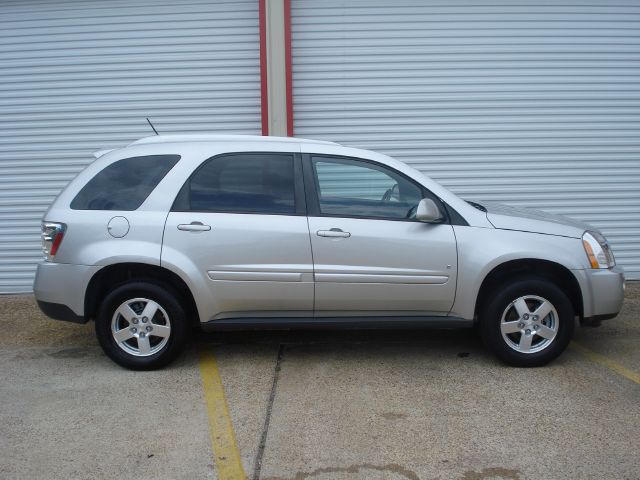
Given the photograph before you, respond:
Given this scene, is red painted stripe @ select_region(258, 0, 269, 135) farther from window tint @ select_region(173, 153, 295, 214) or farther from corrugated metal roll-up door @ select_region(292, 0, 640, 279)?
window tint @ select_region(173, 153, 295, 214)

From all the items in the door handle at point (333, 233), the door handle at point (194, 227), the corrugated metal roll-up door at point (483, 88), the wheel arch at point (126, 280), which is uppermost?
the corrugated metal roll-up door at point (483, 88)

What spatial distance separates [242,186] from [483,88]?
401 cm

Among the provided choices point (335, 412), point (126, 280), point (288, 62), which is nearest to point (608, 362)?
point (335, 412)

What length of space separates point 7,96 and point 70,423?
5145 mm

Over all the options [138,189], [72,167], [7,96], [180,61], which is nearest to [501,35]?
[180,61]

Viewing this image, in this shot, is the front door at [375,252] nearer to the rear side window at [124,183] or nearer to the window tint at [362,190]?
the window tint at [362,190]

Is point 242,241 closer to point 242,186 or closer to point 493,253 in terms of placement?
point 242,186

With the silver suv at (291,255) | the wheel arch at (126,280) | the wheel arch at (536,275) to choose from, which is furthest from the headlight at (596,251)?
the wheel arch at (126,280)

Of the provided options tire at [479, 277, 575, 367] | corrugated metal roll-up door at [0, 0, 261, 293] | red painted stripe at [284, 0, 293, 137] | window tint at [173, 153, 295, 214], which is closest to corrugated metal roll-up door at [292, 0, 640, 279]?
red painted stripe at [284, 0, 293, 137]

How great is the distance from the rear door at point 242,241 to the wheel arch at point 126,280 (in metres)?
0.19

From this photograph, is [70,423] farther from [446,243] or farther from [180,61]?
[180,61]

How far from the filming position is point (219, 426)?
149 inches

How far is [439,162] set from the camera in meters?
7.36

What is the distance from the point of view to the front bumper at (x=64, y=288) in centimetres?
451
